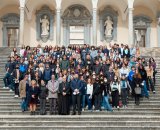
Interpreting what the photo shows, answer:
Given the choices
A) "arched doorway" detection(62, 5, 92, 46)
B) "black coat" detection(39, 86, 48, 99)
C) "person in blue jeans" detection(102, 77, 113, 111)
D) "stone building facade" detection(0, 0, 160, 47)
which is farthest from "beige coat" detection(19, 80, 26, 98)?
"arched doorway" detection(62, 5, 92, 46)

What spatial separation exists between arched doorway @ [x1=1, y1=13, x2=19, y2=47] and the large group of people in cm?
1214

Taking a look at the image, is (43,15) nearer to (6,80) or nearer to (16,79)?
(6,80)

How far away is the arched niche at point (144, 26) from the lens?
29344 millimetres

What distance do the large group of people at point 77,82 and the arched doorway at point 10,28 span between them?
39.8 feet

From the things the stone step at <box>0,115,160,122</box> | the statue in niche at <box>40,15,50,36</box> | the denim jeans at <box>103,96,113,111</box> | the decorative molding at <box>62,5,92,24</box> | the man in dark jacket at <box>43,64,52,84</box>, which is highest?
the decorative molding at <box>62,5,92,24</box>

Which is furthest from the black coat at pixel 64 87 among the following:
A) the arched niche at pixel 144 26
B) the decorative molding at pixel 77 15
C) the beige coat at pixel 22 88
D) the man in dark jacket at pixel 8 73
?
the arched niche at pixel 144 26

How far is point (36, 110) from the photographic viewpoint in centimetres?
1502

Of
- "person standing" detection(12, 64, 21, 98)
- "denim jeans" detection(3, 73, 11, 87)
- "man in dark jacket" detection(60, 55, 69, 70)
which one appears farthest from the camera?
"man in dark jacket" detection(60, 55, 69, 70)

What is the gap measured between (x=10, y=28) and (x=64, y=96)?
1638 cm

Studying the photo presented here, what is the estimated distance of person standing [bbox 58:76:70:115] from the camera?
47.3 feet

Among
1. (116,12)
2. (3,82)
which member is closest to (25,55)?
(3,82)

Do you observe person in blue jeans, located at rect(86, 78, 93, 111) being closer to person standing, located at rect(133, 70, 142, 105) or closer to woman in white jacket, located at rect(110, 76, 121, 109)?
woman in white jacket, located at rect(110, 76, 121, 109)

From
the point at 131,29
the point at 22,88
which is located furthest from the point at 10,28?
the point at 22,88

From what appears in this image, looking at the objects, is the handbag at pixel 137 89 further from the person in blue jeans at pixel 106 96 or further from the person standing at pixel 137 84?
the person in blue jeans at pixel 106 96
